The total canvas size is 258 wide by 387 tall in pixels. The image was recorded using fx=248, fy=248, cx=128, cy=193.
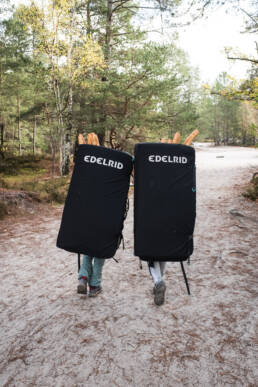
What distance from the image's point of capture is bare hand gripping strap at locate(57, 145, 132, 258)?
2643 millimetres

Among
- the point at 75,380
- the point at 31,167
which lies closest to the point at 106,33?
the point at 31,167

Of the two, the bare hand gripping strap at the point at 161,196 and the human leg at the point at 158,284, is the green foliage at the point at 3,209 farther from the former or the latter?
the bare hand gripping strap at the point at 161,196

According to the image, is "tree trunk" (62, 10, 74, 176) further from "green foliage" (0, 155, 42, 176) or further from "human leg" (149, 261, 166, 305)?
"human leg" (149, 261, 166, 305)

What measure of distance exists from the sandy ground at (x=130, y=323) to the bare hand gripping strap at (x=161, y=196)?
2.50 ft

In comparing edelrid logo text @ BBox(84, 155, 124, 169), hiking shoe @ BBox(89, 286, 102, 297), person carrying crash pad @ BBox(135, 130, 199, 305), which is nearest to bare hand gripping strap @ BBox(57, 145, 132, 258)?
edelrid logo text @ BBox(84, 155, 124, 169)

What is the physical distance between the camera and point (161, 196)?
2.60m

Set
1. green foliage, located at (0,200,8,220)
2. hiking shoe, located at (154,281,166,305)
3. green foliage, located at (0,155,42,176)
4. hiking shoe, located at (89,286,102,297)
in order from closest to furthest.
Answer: hiking shoe, located at (154,281,166,305) → hiking shoe, located at (89,286,102,297) → green foliage, located at (0,200,8,220) → green foliage, located at (0,155,42,176)

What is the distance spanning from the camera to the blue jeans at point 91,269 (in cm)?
295

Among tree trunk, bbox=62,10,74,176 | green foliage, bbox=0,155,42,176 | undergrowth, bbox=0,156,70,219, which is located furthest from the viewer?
green foliage, bbox=0,155,42,176

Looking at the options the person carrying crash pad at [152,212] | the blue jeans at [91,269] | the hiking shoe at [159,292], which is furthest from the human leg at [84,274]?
the hiking shoe at [159,292]

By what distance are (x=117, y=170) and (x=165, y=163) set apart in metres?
0.52

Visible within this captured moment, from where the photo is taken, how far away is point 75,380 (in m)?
1.99

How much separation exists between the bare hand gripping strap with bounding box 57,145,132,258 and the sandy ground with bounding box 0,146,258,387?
817mm

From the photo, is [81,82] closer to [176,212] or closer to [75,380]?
[176,212]
